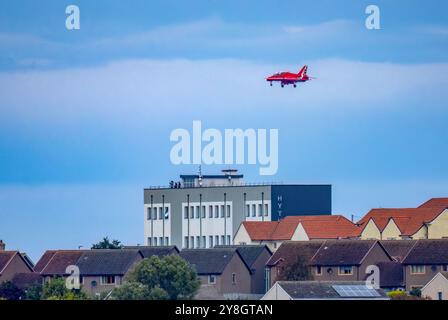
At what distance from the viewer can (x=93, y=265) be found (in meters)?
96.2

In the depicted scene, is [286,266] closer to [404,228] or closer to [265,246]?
[265,246]

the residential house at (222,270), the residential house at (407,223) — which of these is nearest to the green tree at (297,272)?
the residential house at (222,270)

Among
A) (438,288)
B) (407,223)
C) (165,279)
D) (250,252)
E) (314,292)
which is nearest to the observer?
(314,292)

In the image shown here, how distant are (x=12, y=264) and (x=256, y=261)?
17320 millimetres

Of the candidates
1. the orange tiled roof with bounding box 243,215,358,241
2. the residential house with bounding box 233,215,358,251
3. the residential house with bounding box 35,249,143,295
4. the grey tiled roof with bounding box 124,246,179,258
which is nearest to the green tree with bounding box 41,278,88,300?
the residential house with bounding box 35,249,143,295

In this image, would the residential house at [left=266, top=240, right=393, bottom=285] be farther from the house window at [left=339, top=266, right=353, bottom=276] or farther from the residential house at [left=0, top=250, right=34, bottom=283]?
the residential house at [left=0, top=250, right=34, bottom=283]

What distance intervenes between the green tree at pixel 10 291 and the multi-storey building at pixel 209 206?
35.7 meters

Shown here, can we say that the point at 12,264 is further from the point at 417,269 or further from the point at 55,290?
the point at 417,269

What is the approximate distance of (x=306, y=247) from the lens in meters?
105

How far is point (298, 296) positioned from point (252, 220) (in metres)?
69.9

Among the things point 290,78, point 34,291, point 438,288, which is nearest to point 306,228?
point 34,291

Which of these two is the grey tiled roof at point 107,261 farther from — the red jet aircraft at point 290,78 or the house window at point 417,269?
the red jet aircraft at point 290,78

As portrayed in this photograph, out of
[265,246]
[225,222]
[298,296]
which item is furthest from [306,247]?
[298,296]

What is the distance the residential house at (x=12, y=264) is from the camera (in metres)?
95.6
